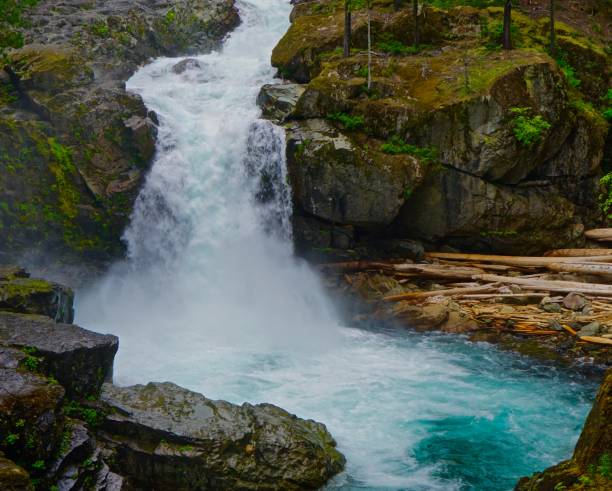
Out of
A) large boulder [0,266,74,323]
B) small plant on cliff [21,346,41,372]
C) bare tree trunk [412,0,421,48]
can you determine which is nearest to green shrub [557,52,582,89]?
bare tree trunk [412,0,421,48]

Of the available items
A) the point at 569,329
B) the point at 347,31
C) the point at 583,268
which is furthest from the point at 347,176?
the point at 583,268

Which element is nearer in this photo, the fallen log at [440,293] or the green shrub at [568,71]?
the fallen log at [440,293]

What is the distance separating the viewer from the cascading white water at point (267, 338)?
9.95 m

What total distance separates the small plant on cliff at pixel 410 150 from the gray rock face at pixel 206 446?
10776 mm

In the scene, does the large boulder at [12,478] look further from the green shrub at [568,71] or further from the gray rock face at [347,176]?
the green shrub at [568,71]

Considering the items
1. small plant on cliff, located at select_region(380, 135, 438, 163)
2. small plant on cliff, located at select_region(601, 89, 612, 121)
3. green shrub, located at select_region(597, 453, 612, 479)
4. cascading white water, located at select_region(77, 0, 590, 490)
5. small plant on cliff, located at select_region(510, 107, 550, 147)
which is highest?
small plant on cliff, located at select_region(601, 89, 612, 121)

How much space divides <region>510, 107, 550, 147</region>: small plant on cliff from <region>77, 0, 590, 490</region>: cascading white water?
6.88 meters

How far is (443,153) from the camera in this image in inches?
697

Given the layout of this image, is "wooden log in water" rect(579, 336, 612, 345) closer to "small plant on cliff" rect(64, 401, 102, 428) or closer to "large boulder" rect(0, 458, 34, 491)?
"small plant on cliff" rect(64, 401, 102, 428)

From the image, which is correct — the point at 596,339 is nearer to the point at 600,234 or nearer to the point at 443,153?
Result: the point at 600,234

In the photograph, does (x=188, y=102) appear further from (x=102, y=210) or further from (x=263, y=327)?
(x=263, y=327)

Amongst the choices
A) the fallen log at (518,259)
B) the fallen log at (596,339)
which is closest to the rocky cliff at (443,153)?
the fallen log at (518,259)

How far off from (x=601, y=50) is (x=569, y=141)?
22.0 feet

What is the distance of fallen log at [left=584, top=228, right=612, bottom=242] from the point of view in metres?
18.7
